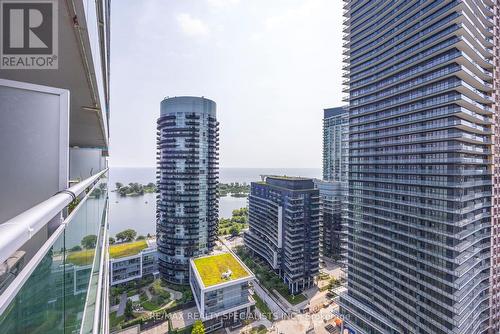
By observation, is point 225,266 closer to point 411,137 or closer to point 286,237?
point 286,237

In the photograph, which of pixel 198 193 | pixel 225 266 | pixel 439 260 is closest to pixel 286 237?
pixel 225 266

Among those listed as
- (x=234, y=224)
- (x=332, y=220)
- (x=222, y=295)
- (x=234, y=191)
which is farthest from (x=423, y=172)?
(x=234, y=191)

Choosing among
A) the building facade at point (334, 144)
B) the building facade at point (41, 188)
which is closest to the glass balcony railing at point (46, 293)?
the building facade at point (41, 188)

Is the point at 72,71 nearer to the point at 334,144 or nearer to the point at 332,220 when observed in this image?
the point at 332,220

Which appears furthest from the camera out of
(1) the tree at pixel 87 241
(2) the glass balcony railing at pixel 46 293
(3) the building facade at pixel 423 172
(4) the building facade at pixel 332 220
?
(4) the building facade at pixel 332 220

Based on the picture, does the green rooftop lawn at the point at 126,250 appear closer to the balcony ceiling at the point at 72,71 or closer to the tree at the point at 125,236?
the tree at the point at 125,236

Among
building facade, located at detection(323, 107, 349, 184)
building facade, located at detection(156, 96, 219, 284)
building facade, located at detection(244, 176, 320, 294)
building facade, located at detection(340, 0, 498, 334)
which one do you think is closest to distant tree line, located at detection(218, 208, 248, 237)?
building facade, located at detection(244, 176, 320, 294)
